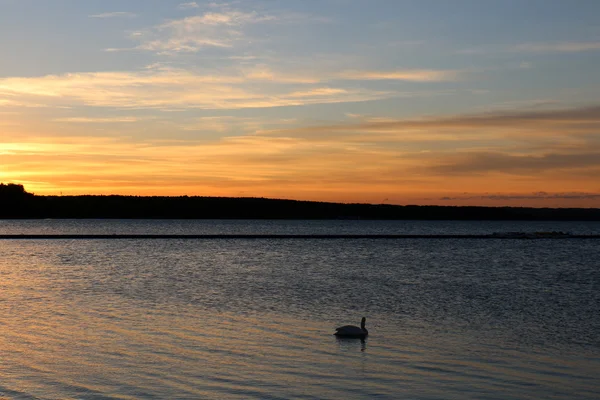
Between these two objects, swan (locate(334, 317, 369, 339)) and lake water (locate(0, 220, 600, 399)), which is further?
swan (locate(334, 317, 369, 339))

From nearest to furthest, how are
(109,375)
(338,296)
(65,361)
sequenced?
(109,375) → (65,361) → (338,296)

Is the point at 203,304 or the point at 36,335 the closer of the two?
the point at 36,335

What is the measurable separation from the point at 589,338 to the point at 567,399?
8.35 meters

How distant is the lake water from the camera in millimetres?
15742

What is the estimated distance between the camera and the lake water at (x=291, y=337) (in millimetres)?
15742

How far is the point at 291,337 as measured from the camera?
21.6 meters

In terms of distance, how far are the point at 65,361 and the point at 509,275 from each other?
36.6m

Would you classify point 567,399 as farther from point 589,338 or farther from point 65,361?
point 65,361

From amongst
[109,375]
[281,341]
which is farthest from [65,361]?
[281,341]

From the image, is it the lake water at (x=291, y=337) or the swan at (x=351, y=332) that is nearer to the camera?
the lake water at (x=291, y=337)

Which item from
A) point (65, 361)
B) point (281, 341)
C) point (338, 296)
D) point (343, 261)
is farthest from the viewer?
point (343, 261)

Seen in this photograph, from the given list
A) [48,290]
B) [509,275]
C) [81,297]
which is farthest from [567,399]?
[509,275]

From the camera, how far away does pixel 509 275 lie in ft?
159

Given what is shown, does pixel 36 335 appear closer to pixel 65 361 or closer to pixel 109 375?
pixel 65 361
